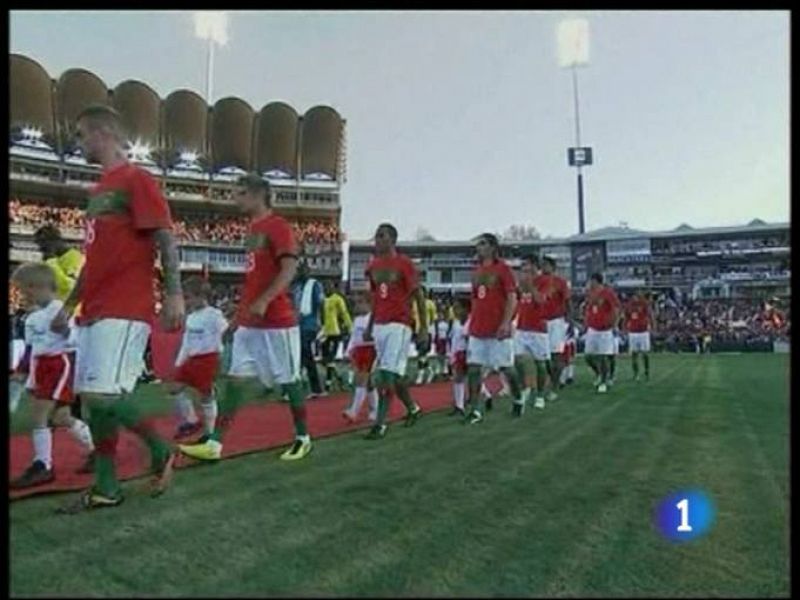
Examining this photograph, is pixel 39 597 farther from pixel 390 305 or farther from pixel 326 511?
pixel 390 305

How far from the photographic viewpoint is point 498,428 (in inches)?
307

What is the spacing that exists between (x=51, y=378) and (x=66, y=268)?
1.27 meters

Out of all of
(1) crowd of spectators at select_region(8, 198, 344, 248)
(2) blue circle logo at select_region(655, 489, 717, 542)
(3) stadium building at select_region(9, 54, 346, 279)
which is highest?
(3) stadium building at select_region(9, 54, 346, 279)

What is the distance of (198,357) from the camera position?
7.06 metres

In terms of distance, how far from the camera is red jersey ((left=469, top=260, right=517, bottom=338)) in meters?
8.80

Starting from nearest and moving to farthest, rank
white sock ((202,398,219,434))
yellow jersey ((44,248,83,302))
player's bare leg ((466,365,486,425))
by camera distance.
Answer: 1. yellow jersey ((44,248,83,302))
2. white sock ((202,398,219,434))
3. player's bare leg ((466,365,486,425))

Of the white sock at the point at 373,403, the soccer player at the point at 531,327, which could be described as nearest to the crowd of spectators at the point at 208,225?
the soccer player at the point at 531,327

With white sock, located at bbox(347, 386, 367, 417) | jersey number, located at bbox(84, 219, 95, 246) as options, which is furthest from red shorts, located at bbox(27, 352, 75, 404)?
white sock, located at bbox(347, 386, 367, 417)

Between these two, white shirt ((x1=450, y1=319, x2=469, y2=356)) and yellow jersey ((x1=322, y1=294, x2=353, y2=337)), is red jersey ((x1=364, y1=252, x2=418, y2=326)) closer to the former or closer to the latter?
white shirt ((x1=450, y1=319, x2=469, y2=356))

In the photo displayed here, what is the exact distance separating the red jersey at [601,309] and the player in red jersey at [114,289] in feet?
34.7

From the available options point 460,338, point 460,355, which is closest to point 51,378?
point 460,355

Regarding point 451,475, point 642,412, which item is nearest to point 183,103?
point 642,412

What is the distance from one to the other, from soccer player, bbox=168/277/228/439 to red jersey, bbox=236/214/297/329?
3.60 feet

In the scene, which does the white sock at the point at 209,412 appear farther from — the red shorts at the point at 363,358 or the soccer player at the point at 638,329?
the soccer player at the point at 638,329
